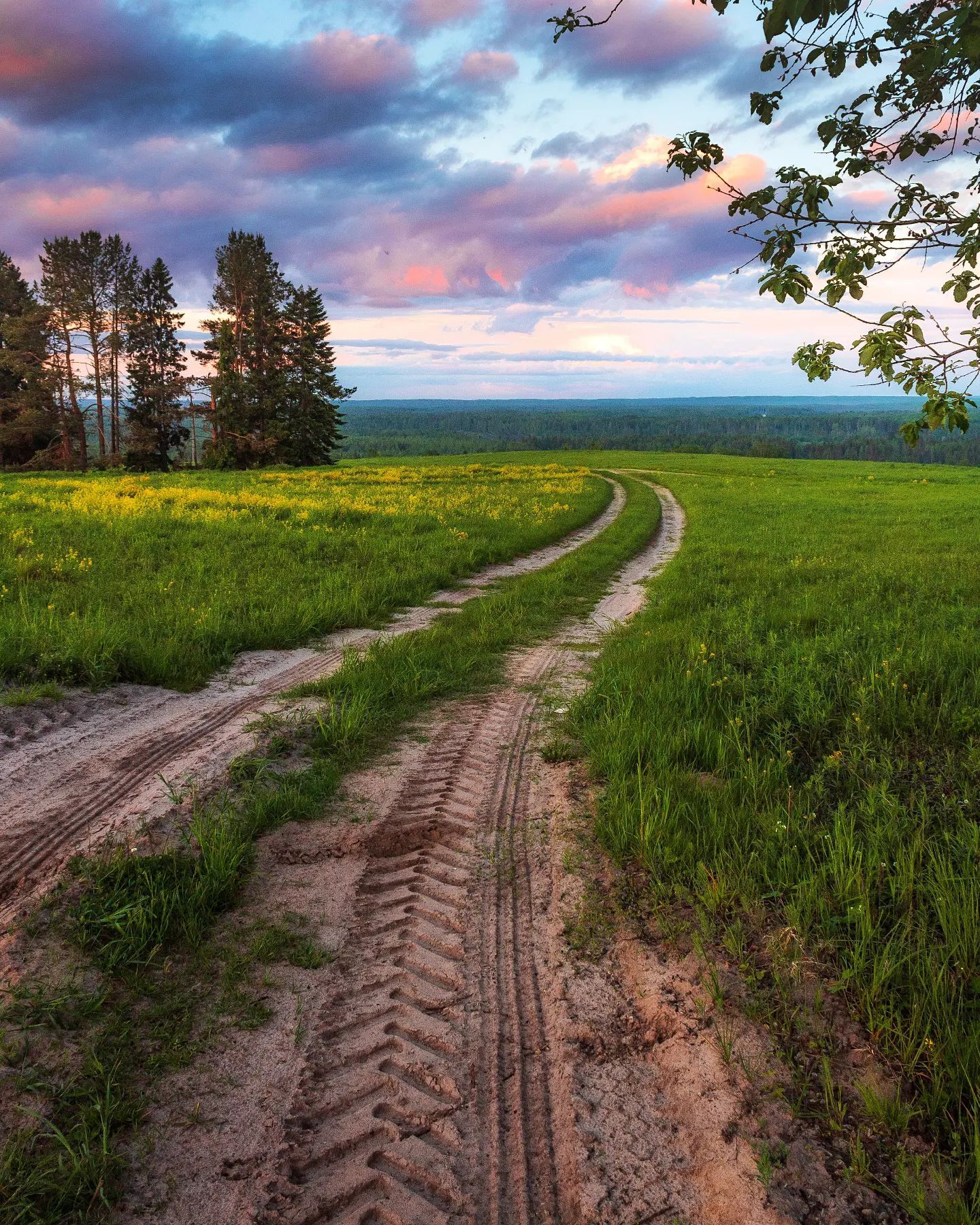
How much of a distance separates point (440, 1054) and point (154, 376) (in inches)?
2546

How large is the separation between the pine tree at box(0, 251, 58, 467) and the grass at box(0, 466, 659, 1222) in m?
57.0

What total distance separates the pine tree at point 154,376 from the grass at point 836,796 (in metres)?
54.9

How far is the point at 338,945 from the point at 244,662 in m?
4.96

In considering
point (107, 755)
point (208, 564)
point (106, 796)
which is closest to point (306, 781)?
point (106, 796)

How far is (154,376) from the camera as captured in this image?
56312 mm

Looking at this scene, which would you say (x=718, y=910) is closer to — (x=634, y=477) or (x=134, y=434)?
(x=634, y=477)

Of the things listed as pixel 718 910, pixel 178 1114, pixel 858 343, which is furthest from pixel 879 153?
pixel 178 1114

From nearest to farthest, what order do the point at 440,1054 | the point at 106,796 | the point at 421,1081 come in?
the point at 421,1081 < the point at 440,1054 < the point at 106,796

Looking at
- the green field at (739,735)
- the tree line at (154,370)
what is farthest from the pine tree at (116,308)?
the green field at (739,735)

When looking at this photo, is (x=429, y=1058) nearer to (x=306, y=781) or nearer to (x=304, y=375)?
(x=306, y=781)

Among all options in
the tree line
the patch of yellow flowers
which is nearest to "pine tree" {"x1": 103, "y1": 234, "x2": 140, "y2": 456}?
the tree line

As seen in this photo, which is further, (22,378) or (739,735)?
(22,378)

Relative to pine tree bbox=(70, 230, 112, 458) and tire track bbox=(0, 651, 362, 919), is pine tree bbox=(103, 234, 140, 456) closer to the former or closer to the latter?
pine tree bbox=(70, 230, 112, 458)

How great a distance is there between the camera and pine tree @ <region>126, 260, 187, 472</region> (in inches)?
2117
